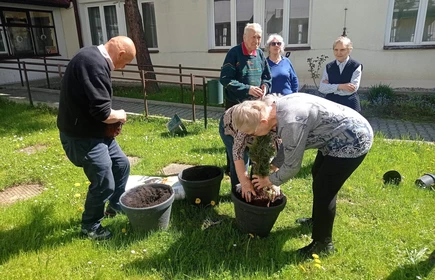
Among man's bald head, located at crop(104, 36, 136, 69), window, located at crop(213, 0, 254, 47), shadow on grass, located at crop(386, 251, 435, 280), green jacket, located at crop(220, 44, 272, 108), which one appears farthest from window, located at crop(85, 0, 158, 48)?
shadow on grass, located at crop(386, 251, 435, 280)

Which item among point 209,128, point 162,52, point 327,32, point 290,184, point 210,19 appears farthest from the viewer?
point 162,52

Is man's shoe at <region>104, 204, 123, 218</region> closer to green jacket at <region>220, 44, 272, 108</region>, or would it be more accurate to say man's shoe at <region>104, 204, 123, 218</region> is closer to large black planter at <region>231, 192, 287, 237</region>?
large black planter at <region>231, 192, 287, 237</region>

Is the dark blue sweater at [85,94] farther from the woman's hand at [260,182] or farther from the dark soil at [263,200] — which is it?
the dark soil at [263,200]

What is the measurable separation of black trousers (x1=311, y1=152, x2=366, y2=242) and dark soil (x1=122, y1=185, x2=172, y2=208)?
1277 millimetres

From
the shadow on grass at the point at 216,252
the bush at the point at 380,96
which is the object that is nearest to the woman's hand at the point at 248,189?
the shadow on grass at the point at 216,252

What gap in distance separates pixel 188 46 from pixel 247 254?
363 inches

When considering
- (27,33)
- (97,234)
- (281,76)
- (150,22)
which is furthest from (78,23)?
(97,234)

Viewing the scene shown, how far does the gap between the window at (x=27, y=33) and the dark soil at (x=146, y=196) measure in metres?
12.1

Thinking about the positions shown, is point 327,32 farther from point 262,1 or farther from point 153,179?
point 153,179

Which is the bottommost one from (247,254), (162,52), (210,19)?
(247,254)

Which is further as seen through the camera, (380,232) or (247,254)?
(380,232)

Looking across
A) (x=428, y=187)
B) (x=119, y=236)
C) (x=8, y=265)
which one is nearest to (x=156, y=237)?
(x=119, y=236)

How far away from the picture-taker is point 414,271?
2309 millimetres

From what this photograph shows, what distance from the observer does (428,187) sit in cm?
343
